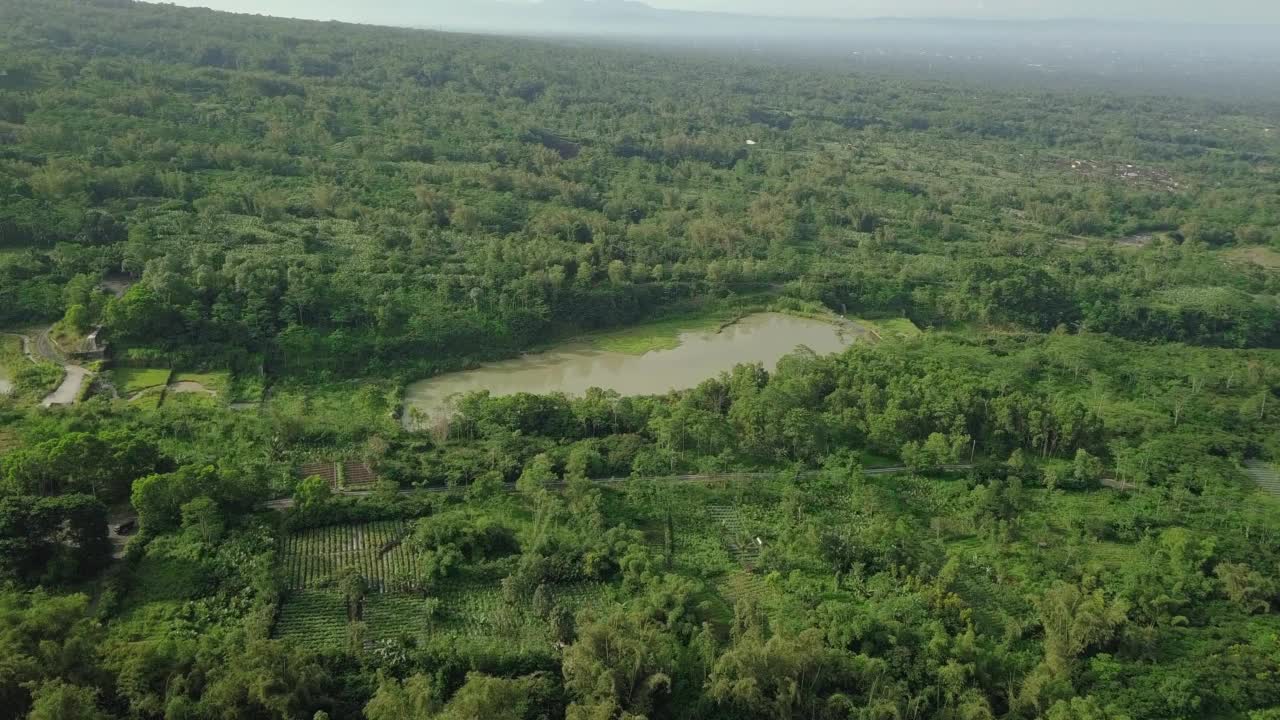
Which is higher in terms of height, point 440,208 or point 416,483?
point 440,208

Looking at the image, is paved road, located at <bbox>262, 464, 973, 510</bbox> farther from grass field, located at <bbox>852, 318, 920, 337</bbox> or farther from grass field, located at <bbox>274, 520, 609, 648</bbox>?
grass field, located at <bbox>852, 318, 920, 337</bbox>

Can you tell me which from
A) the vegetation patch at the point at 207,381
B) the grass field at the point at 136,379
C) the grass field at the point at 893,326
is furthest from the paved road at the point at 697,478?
the grass field at the point at 893,326

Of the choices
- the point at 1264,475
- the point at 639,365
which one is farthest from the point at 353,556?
the point at 1264,475

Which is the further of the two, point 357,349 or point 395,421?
point 357,349

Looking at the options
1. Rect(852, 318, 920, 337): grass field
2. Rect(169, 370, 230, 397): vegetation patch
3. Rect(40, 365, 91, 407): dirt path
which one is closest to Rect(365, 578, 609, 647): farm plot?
Rect(169, 370, 230, 397): vegetation patch

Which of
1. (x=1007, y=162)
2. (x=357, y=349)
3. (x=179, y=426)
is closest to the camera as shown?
(x=179, y=426)

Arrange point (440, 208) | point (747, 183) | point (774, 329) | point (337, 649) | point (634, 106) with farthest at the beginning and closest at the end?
point (634, 106) → point (747, 183) → point (440, 208) → point (774, 329) → point (337, 649)

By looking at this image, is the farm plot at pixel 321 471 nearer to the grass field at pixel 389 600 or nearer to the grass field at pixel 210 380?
the grass field at pixel 389 600

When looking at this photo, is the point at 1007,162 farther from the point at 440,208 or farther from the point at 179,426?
the point at 179,426

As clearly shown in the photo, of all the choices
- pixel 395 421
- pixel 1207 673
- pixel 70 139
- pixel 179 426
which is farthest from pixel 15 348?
pixel 1207 673
